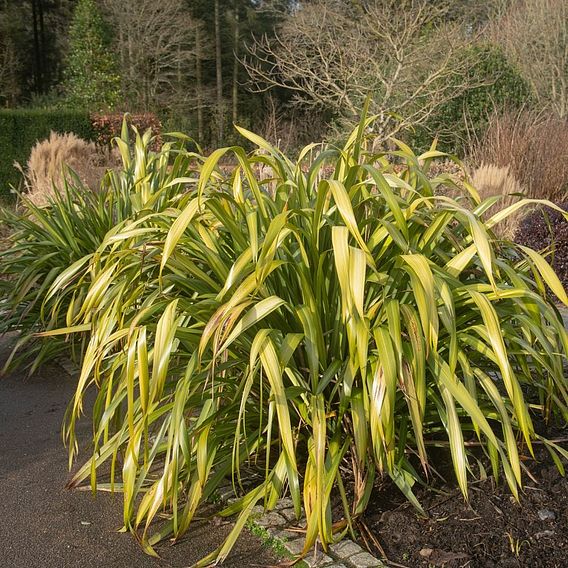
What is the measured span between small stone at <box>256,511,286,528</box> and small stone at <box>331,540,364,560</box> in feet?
0.79

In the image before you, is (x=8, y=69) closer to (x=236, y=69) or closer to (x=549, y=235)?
(x=236, y=69)

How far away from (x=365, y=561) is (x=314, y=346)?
2.30 feet

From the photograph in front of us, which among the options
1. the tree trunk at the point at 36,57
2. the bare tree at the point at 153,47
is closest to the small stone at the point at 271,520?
the bare tree at the point at 153,47

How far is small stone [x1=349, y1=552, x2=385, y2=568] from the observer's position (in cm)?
212

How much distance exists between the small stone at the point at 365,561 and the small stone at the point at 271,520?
329mm

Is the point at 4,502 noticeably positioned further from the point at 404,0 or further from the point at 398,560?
the point at 404,0

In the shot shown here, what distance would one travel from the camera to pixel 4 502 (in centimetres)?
262

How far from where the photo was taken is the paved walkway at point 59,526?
225 centimetres

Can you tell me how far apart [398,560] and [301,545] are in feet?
1.06

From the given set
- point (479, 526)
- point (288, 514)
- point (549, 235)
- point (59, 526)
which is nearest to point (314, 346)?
point (288, 514)

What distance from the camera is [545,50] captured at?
49.2 ft

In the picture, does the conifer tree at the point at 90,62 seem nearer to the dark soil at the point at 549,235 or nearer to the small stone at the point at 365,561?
the dark soil at the point at 549,235

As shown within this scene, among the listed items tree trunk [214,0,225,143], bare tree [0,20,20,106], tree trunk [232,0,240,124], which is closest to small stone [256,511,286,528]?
tree trunk [214,0,225,143]

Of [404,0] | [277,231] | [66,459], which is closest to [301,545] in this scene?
[277,231]
